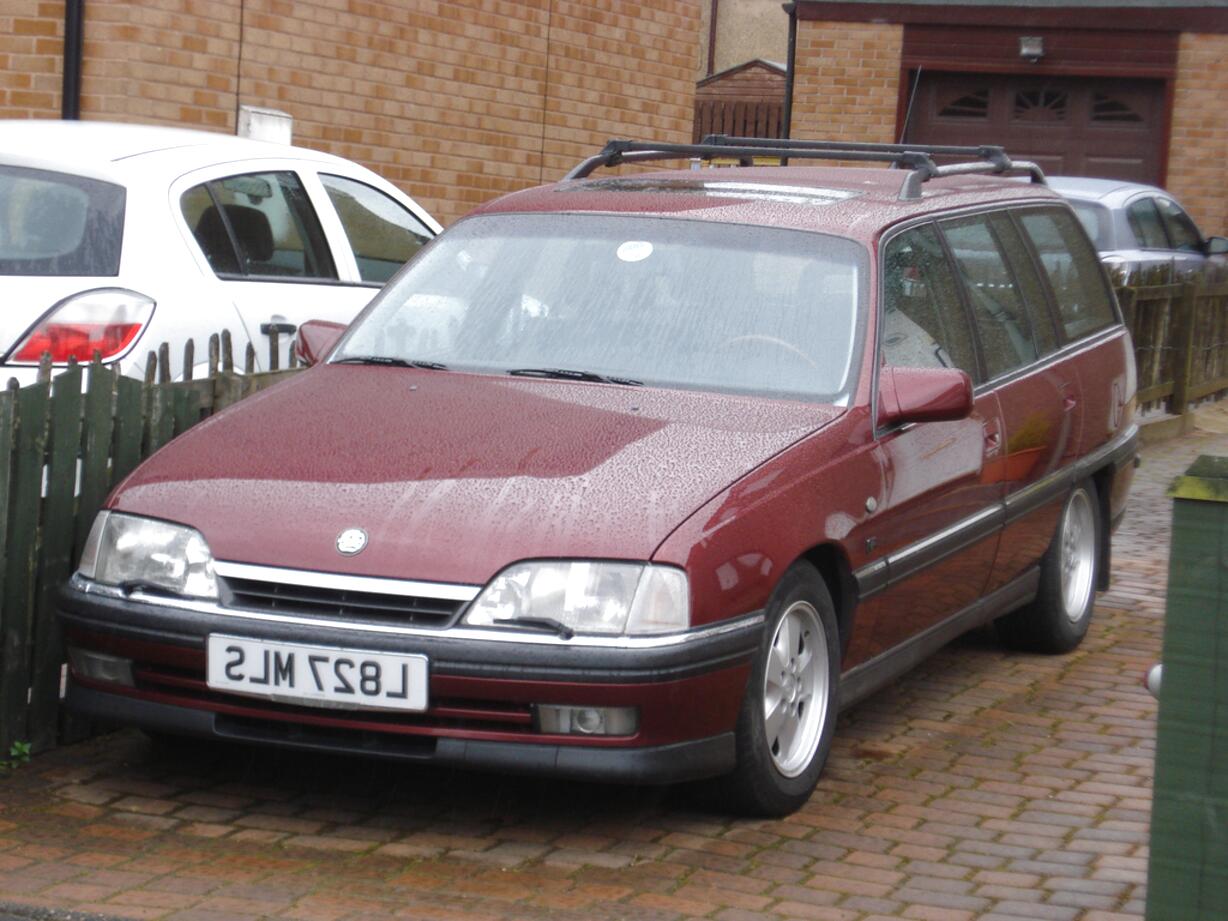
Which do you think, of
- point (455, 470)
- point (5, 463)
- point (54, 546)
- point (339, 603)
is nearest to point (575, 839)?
point (339, 603)

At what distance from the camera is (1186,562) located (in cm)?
381

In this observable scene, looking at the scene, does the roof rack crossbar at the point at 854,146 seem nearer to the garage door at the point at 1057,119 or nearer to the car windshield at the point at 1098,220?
the car windshield at the point at 1098,220

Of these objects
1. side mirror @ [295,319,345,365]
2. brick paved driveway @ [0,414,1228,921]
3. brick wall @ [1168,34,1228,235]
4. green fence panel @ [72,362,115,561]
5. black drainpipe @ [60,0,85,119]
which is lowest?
brick paved driveway @ [0,414,1228,921]

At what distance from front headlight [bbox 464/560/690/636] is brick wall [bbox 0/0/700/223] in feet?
25.6

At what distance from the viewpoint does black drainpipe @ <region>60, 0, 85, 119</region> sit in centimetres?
1174

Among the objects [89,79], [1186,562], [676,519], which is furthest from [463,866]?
[89,79]

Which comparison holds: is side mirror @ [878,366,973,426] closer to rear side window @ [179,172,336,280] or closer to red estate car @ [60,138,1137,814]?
red estate car @ [60,138,1137,814]

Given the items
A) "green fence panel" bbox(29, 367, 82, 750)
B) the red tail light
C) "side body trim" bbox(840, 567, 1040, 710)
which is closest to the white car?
the red tail light

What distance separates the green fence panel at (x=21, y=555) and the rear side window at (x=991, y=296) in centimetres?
292

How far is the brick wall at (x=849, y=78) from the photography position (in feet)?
74.2

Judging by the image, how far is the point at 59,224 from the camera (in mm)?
7016

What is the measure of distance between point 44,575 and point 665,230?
207cm

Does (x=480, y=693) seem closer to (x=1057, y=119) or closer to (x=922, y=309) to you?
(x=922, y=309)

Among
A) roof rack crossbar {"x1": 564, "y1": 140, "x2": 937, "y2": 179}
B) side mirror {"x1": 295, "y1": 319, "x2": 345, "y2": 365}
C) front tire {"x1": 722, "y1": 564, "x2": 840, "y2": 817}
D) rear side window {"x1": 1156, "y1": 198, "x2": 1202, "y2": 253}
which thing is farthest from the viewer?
rear side window {"x1": 1156, "y1": 198, "x2": 1202, "y2": 253}
